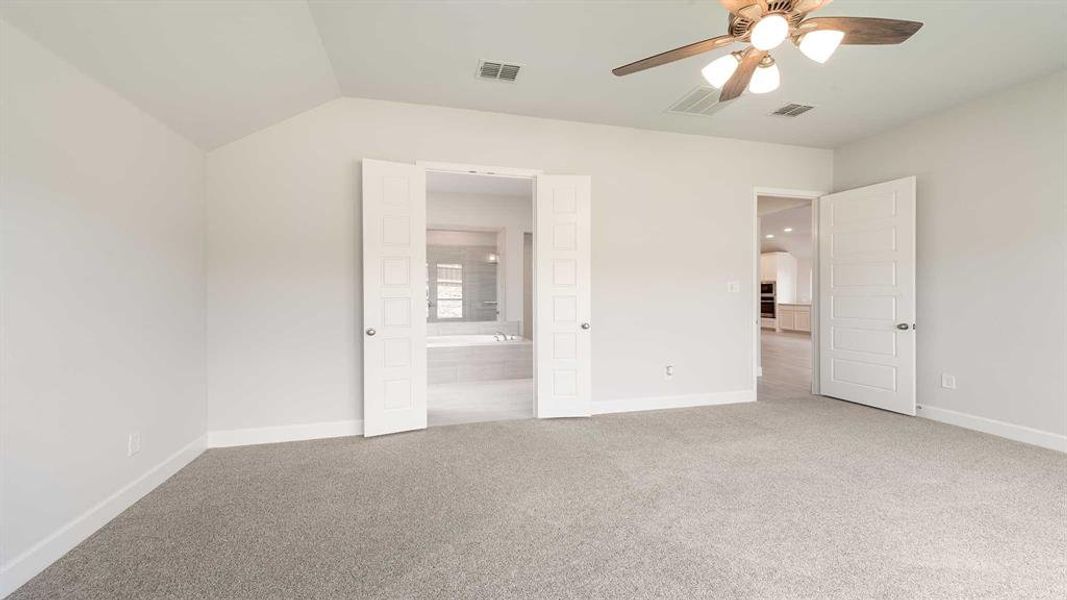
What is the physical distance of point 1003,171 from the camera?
3420 millimetres

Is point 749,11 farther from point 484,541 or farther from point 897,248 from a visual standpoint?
point 897,248

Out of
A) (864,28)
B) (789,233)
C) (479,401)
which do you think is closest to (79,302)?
(479,401)

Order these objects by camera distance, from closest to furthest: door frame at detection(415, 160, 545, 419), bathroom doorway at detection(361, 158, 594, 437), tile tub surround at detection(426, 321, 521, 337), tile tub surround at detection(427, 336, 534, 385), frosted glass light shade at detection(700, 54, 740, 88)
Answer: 1. frosted glass light shade at detection(700, 54, 740, 88)
2. bathroom doorway at detection(361, 158, 594, 437)
3. door frame at detection(415, 160, 545, 419)
4. tile tub surround at detection(427, 336, 534, 385)
5. tile tub surround at detection(426, 321, 521, 337)

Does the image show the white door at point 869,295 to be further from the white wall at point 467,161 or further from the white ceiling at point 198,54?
the white ceiling at point 198,54

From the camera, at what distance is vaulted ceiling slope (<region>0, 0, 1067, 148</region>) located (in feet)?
6.84

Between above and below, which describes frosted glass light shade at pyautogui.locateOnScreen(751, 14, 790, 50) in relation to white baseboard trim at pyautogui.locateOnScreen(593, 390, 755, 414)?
above

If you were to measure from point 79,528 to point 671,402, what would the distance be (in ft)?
13.4

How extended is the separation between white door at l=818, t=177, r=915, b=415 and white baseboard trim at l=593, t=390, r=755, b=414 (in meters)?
1.02

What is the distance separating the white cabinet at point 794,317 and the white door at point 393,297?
36.8 feet

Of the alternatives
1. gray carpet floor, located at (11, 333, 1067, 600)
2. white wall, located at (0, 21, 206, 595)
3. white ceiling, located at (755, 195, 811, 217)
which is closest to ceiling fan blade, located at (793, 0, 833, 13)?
gray carpet floor, located at (11, 333, 1067, 600)

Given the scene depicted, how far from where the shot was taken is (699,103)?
3576 millimetres

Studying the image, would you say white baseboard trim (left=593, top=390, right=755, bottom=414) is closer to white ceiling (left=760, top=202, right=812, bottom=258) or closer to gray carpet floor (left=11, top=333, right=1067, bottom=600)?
gray carpet floor (left=11, top=333, right=1067, bottom=600)

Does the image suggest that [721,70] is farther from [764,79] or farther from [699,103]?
[699,103]

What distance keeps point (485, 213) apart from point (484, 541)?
521 cm
